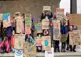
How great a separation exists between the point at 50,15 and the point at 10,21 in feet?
0.83

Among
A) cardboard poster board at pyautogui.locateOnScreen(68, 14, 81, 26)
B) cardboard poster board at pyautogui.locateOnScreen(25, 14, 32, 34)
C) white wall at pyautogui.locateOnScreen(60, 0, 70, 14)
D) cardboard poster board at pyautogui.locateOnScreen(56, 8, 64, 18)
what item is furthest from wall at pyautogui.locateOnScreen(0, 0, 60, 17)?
cardboard poster board at pyautogui.locateOnScreen(25, 14, 32, 34)

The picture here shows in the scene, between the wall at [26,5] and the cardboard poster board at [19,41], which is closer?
the cardboard poster board at [19,41]

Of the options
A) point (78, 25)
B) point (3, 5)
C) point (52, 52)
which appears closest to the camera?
point (52, 52)

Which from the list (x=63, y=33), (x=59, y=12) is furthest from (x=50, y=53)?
(x=59, y=12)

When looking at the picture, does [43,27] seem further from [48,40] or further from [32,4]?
[32,4]

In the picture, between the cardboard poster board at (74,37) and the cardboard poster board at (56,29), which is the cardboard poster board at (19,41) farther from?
the cardboard poster board at (74,37)

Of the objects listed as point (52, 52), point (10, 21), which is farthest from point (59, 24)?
point (10, 21)

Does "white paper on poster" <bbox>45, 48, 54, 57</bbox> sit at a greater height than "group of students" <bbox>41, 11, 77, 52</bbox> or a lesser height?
lesser

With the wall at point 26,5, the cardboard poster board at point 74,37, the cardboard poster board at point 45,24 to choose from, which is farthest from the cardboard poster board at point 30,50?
the wall at point 26,5

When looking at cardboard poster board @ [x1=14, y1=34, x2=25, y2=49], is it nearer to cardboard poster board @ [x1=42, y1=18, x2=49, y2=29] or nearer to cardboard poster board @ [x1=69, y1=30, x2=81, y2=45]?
cardboard poster board @ [x1=42, y1=18, x2=49, y2=29]

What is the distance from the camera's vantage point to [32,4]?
2.33 meters

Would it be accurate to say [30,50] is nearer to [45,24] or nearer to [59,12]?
[45,24]

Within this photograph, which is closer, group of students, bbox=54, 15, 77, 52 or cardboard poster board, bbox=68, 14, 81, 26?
group of students, bbox=54, 15, 77, 52

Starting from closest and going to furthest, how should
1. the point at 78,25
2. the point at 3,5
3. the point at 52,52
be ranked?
1. the point at 52,52
2. the point at 78,25
3. the point at 3,5
